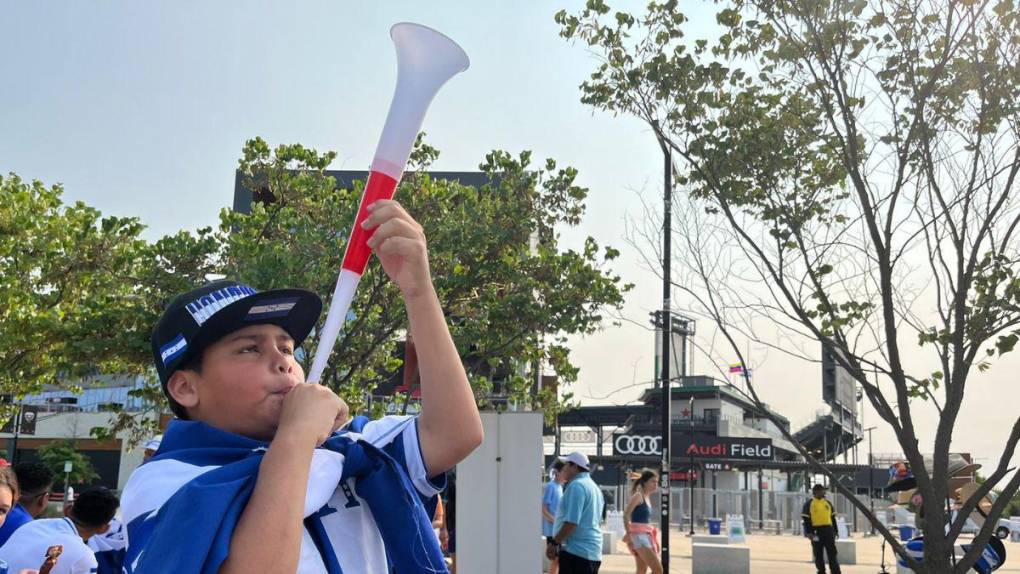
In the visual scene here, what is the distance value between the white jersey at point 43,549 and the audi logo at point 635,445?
152 feet

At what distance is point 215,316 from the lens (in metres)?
1.88

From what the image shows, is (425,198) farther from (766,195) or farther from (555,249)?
(766,195)

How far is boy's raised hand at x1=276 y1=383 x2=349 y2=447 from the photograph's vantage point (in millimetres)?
1652

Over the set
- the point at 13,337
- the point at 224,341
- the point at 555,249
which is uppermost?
the point at 555,249

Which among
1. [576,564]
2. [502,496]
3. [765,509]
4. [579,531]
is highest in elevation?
[502,496]

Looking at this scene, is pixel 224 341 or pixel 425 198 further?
pixel 425 198

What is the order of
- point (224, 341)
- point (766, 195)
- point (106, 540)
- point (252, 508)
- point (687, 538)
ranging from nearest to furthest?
point (252, 508), point (224, 341), point (106, 540), point (766, 195), point (687, 538)

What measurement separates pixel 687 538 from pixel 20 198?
26.2 metres

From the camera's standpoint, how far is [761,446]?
58.8 meters

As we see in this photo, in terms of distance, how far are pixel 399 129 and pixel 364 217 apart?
0.60ft

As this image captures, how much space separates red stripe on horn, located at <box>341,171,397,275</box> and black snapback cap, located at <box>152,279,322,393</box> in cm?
16

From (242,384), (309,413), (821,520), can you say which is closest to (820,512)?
(821,520)

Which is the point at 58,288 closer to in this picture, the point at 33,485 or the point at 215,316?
the point at 33,485

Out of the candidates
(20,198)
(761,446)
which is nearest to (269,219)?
(20,198)
